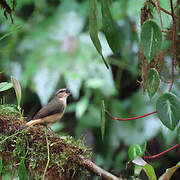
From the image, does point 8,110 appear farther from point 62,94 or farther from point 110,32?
point 62,94

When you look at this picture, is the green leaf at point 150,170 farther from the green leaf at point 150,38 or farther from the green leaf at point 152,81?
the green leaf at point 150,38

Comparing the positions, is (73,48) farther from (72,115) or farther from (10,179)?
(10,179)

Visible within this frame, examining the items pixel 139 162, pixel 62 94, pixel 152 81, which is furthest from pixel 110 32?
pixel 62 94

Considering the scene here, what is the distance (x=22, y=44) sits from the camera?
2695 mm

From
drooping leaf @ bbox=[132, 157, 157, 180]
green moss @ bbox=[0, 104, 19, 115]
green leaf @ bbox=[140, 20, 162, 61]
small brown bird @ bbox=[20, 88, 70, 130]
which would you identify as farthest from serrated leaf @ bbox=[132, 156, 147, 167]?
small brown bird @ bbox=[20, 88, 70, 130]

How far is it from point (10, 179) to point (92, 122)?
1.56m

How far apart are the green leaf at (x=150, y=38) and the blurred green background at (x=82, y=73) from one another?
1.58 meters

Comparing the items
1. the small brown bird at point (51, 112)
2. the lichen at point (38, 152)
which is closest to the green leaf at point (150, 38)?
the lichen at point (38, 152)

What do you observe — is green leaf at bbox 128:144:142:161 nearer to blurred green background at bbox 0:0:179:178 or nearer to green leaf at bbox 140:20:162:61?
green leaf at bbox 140:20:162:61

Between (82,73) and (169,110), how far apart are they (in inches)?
67.0

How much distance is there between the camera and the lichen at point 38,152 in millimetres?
1023

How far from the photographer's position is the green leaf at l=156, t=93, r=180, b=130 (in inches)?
33.6

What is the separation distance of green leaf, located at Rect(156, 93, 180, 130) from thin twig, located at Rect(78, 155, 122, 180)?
22 cm

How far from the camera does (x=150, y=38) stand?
84 cm
